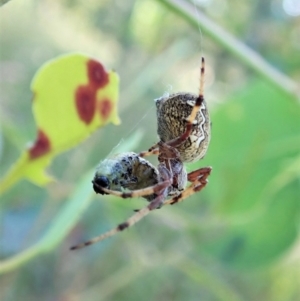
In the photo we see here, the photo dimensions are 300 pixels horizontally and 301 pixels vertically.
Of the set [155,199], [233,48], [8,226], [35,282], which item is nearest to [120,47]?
[35,282]

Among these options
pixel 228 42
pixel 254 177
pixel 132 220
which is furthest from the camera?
pixel 254 177

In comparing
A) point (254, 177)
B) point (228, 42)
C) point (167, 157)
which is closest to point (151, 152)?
point (167, 157)

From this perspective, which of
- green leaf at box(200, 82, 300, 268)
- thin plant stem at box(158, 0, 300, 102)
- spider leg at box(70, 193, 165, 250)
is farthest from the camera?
green leaf at box(200, 82, 300, 268)

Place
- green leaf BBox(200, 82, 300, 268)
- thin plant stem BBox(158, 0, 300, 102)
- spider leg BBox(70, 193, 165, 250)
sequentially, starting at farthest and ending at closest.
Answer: green leaf BBox(200, 82, 300, 268)
thin plant stem BBox(158, 0, 300, 102)
spider leg BBox(70, 193, 165, 250)

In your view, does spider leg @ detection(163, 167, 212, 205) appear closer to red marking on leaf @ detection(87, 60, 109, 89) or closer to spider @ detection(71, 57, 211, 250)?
spider @ detection(71, 57, 211, 250)

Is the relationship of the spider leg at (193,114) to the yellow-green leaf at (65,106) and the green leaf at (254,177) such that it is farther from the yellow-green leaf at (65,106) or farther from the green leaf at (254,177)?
the green leaf at (254,177)

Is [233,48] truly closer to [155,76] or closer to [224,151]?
[224,151]

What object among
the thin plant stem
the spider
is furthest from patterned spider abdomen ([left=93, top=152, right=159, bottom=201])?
the thin plant stem

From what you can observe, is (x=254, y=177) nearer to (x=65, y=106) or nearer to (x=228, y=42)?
(x=228, y=42)
